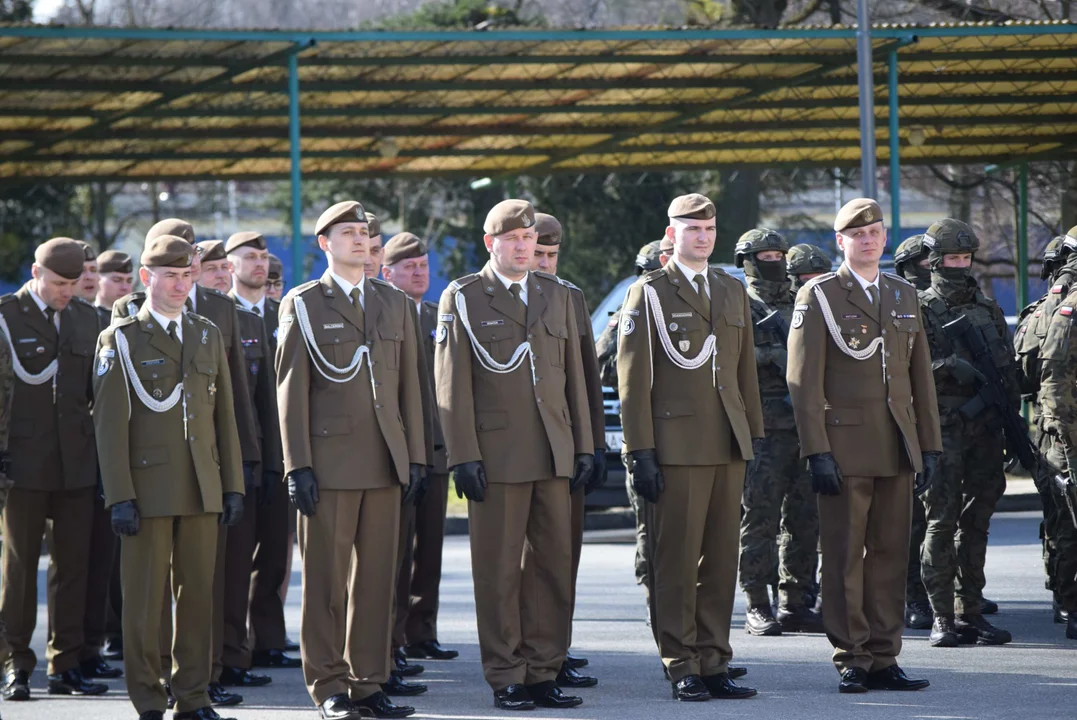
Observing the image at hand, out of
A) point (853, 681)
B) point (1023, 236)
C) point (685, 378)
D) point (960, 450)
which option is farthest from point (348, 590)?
point (1023, 236)

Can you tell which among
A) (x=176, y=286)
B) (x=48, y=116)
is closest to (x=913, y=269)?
(x=176, y=286)

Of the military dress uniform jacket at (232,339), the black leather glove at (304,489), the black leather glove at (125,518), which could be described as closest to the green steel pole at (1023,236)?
the military dress uniform jacket at (232,339)

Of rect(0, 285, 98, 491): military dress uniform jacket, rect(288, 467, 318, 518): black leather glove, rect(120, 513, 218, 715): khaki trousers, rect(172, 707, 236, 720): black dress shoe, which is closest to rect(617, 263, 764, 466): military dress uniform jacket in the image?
rect(288, 467, 318, 518): black leather glove

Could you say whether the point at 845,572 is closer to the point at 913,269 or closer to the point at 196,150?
the point at 913,269

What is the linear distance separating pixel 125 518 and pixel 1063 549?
17.7 feet

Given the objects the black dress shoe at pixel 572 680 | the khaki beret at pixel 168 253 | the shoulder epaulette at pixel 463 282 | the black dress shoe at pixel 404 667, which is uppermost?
the khaki beret at pixel 168 253

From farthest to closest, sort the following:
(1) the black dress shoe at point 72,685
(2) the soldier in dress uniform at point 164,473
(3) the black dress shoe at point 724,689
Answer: (1) the black dress shoe at point 72,685
(3) the black dress shoe at point 724,689
(2) the soldier in dress uniform at point 164,473

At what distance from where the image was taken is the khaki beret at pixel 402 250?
9.62m

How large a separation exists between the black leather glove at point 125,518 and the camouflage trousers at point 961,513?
433cm

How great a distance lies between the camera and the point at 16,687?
8.48m

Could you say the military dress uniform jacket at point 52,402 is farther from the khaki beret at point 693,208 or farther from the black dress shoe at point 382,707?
the khaki beret at point 693,208

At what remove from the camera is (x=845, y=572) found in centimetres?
782

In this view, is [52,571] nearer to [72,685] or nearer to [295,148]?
[72,685]

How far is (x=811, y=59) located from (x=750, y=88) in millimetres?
1266
